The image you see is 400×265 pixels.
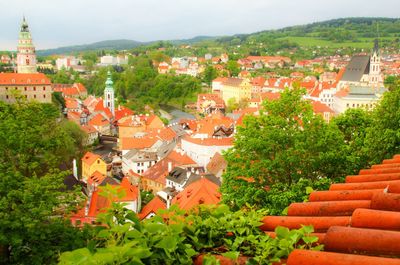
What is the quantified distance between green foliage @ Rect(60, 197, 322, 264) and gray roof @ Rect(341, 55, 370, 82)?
247 feet

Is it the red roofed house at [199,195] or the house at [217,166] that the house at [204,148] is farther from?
the red roofed house at [199,195]

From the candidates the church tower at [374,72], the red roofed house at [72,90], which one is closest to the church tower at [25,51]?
the red roofed house at [72,90]

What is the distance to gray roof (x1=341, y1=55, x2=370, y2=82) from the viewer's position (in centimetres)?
7425

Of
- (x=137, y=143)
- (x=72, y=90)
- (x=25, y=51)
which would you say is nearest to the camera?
(x=137, y=143)

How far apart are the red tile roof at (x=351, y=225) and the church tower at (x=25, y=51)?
68.8 meters

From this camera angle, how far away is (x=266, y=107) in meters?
12.7

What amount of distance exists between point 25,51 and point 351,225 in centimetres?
7003

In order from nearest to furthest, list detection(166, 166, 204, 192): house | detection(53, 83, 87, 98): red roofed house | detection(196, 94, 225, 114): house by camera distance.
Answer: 1. detection(166, 166, 204, 192): house
2. detection(196, 94, 225, 114): house
3. detection(53, 83, 87, 98): red roofed house

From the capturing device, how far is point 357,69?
74812 mm

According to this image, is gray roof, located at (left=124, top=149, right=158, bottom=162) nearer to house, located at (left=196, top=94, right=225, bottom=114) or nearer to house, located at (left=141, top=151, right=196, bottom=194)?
house, located at (left=141, top=151, right=196, bottom=194)

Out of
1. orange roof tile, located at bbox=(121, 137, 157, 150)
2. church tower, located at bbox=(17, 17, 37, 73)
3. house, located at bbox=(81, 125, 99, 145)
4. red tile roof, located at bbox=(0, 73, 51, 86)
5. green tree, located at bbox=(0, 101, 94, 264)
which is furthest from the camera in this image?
church tower, located at bbox=(17, 17, 37, 73)

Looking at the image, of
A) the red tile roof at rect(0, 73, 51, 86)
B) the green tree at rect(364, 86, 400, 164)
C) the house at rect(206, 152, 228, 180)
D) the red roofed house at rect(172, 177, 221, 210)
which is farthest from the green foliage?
the red tile roof at rect(0, 73, 51, 86)

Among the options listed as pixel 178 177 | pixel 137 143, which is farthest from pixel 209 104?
Answer: pixel 178 177

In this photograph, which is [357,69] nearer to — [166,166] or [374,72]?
[374,72]
